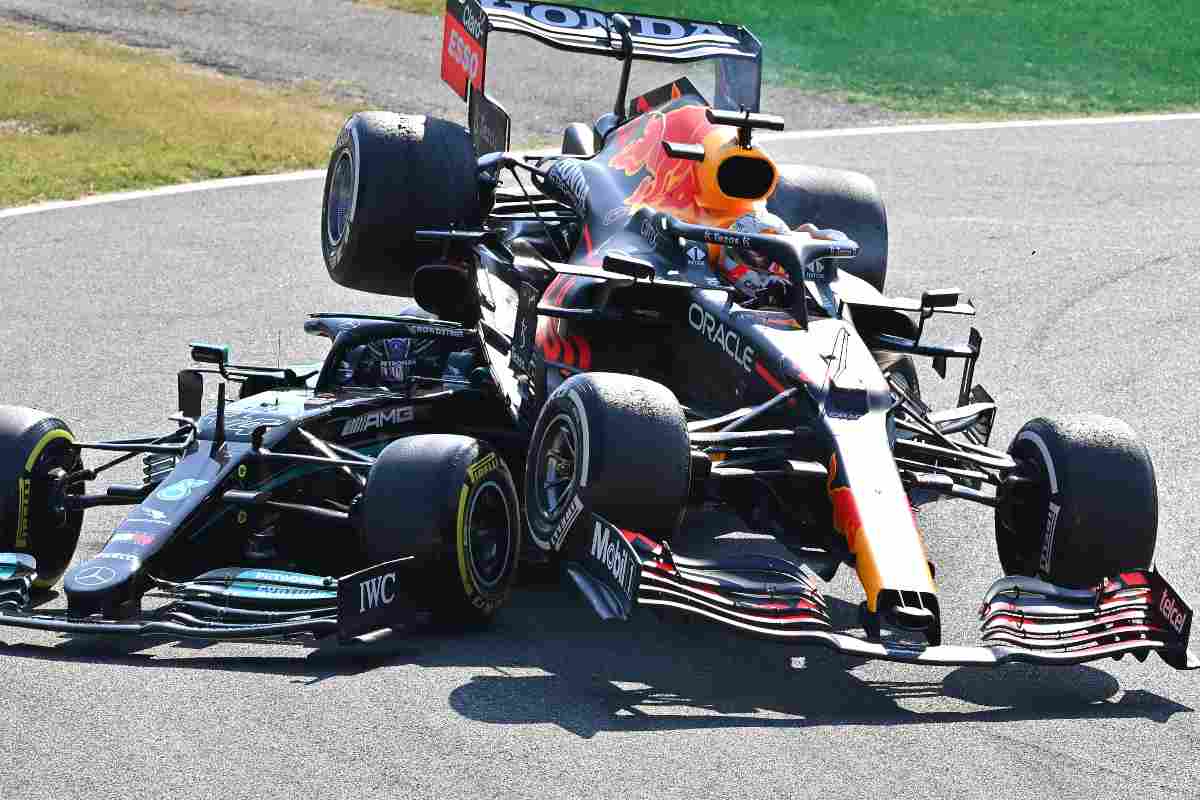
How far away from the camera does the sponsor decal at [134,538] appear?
340 inches

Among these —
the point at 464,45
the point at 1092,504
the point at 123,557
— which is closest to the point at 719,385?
the point at 1092,504

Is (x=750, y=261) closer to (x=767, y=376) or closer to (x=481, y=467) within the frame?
(x=767, y=376)

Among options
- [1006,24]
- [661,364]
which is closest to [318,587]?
[661,364]

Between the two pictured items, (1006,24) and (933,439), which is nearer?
(933,439)

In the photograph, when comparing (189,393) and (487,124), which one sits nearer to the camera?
(189,393)

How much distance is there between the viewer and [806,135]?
20.8 meters

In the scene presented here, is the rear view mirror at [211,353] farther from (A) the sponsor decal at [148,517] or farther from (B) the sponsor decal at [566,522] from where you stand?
(B) the sponsor decal at [566,522]

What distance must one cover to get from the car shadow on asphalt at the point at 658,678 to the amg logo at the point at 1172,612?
0.33 metres

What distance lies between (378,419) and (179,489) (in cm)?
124

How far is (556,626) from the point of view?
8.66m

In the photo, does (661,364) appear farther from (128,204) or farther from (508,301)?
(128,204)

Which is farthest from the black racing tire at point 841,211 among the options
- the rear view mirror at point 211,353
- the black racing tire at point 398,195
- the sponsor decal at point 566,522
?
the sponsor decal at point 566,522

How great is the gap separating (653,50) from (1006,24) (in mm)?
16076

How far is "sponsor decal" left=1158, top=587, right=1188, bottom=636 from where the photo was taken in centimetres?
789
